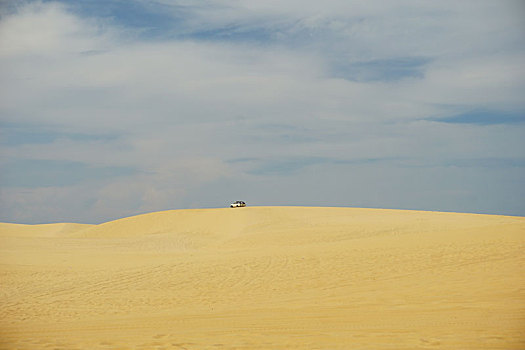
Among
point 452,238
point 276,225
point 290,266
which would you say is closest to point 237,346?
point 290,266

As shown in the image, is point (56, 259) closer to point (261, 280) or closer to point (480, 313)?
point (261, 280)

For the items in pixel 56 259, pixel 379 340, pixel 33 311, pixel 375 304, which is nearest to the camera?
pixel 379 340

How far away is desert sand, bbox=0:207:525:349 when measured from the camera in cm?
915

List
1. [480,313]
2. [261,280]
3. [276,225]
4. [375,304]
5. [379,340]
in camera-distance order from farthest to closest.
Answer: [276,225]
[261,280]
[375,304]
[480,313]
[379,340]

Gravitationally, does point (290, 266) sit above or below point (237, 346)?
above

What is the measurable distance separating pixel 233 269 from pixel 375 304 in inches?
321

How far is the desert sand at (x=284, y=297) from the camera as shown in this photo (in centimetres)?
915

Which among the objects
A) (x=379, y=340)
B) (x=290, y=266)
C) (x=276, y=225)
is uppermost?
(x=276, y=225)

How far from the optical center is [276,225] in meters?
39.9

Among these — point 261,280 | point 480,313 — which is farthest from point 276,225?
point 480,313

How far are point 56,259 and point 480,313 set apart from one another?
21.9 metres

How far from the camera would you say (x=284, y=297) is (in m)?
14.5

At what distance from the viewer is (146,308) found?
14.2 metres

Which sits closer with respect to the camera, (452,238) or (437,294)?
(437,294)
